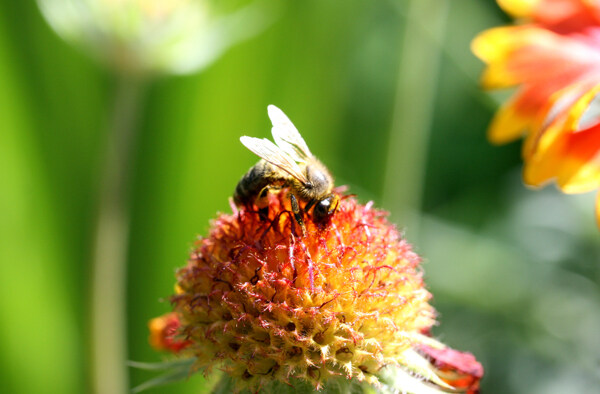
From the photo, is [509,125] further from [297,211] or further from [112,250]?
[112,250]

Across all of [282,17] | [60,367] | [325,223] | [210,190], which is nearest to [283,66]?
[282,17]

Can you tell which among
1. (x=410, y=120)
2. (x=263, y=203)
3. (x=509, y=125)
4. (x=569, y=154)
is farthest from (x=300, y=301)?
(x=410, y=120)

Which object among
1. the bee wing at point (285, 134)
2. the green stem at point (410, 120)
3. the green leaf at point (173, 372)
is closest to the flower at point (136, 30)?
the green stem at point (410, 120)

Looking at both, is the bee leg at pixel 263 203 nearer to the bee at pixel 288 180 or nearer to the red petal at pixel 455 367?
the bee at pixel 288 180

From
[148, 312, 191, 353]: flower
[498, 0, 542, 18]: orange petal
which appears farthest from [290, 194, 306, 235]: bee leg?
[498, 0, 542, 18]: orange petal

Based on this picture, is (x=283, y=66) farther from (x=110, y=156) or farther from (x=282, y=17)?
(x=110, y=156)

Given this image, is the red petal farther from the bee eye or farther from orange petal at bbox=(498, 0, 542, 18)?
orange petal at bbox=(498, 0, 542, 18)
